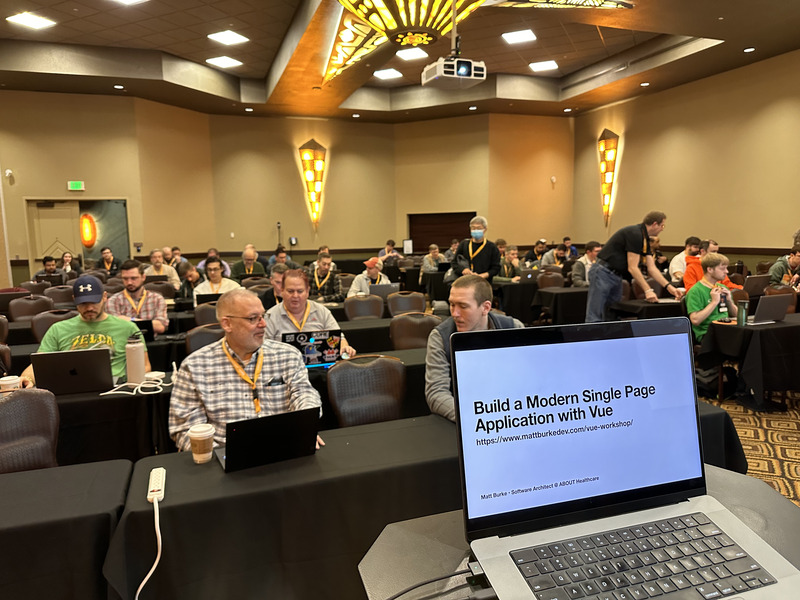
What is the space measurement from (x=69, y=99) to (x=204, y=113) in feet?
10.2

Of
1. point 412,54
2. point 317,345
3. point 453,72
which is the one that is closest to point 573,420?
point 317,345

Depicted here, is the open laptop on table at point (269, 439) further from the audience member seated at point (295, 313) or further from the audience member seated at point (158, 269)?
the audience member seated at point (158, 269)

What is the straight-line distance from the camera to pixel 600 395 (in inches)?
38.5

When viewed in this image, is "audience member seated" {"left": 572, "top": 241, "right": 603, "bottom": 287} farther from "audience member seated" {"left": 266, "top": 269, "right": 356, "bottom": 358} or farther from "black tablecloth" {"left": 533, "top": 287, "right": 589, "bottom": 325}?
"audience member seated" {"left": 266, "top": 269, "right": 356, "bottom": 358}

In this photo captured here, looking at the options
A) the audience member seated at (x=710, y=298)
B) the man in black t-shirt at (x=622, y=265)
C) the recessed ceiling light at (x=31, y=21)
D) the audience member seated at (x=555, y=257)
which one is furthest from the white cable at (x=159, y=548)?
the audience member seated at (x=555, y=257)

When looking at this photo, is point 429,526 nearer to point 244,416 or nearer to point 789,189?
point 244,416

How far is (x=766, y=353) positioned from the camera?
4461 millimetres

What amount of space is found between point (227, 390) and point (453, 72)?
4529 mm

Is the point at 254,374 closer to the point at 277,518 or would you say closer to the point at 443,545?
the point at 277,518

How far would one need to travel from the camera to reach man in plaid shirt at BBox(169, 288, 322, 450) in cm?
239

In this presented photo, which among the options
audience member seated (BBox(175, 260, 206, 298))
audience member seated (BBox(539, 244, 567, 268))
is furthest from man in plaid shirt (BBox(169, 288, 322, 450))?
audience member seated (BBox(539, 244, 567, 268))

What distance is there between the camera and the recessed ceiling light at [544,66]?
11.6 meters

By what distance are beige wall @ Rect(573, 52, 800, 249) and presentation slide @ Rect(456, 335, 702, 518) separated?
10513 millimetres

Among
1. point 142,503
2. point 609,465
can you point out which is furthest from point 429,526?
point 142,503
